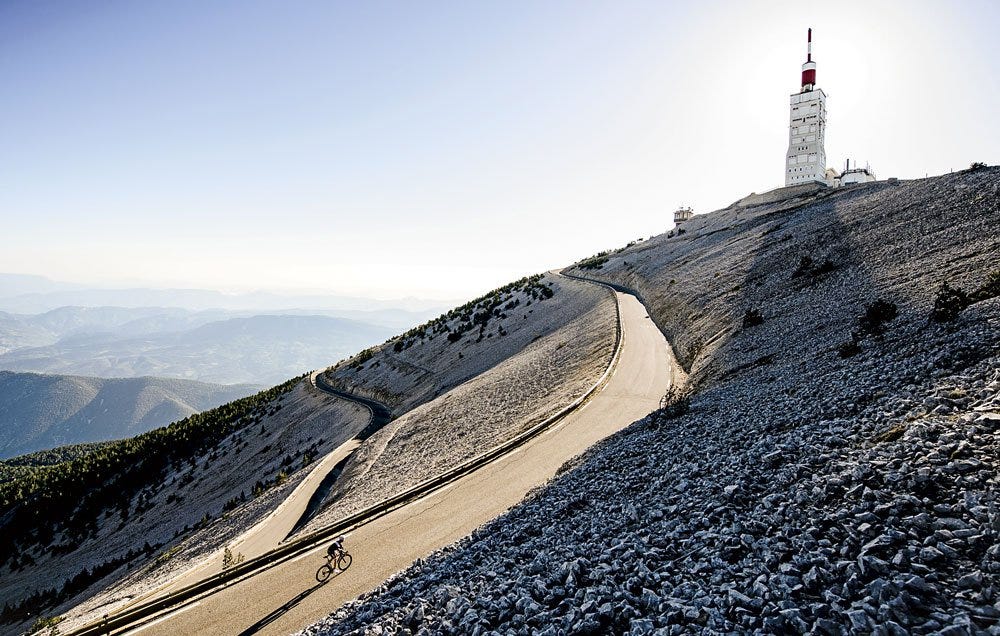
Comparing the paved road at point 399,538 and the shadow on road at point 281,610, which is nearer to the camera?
the shadow on road at point 281,610

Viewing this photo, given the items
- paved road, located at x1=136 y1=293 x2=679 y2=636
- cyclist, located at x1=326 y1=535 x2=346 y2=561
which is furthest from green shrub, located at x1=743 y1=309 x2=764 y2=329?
cyclist, located at x1=326 y1=535 x2=346 y2=561

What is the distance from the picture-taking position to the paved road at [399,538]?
586 inches

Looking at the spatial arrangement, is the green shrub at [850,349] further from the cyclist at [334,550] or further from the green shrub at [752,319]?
the cyclist at [334,550]

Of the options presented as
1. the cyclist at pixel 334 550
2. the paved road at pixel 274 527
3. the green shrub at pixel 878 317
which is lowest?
the paved road at pixel 274 527

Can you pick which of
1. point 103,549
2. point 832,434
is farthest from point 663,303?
point 103,549

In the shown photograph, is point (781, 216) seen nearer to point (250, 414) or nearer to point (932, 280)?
point (932, 280)

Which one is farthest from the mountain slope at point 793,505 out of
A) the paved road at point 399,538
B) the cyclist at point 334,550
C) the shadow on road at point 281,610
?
the cyclist at point 334,550

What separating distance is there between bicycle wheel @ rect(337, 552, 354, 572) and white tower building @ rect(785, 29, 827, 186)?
100000 mm

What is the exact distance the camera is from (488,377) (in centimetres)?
4147

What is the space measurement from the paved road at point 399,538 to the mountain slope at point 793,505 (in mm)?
2269

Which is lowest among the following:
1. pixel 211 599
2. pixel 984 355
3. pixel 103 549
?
pixel 103 549

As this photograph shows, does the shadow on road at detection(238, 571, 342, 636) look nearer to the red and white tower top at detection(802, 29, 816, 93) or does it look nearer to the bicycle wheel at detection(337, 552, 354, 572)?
the bicycle wheel at detection(337, 552, 354, 572)

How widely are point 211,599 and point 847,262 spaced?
1496 inches

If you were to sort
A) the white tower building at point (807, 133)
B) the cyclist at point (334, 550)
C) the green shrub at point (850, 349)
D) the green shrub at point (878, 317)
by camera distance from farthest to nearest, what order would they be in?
the white tower building at point (807, 133) < the green shrub at point (878, 317) < the green shrub at point (850, 349) < the cyclist at point (334, 550)
